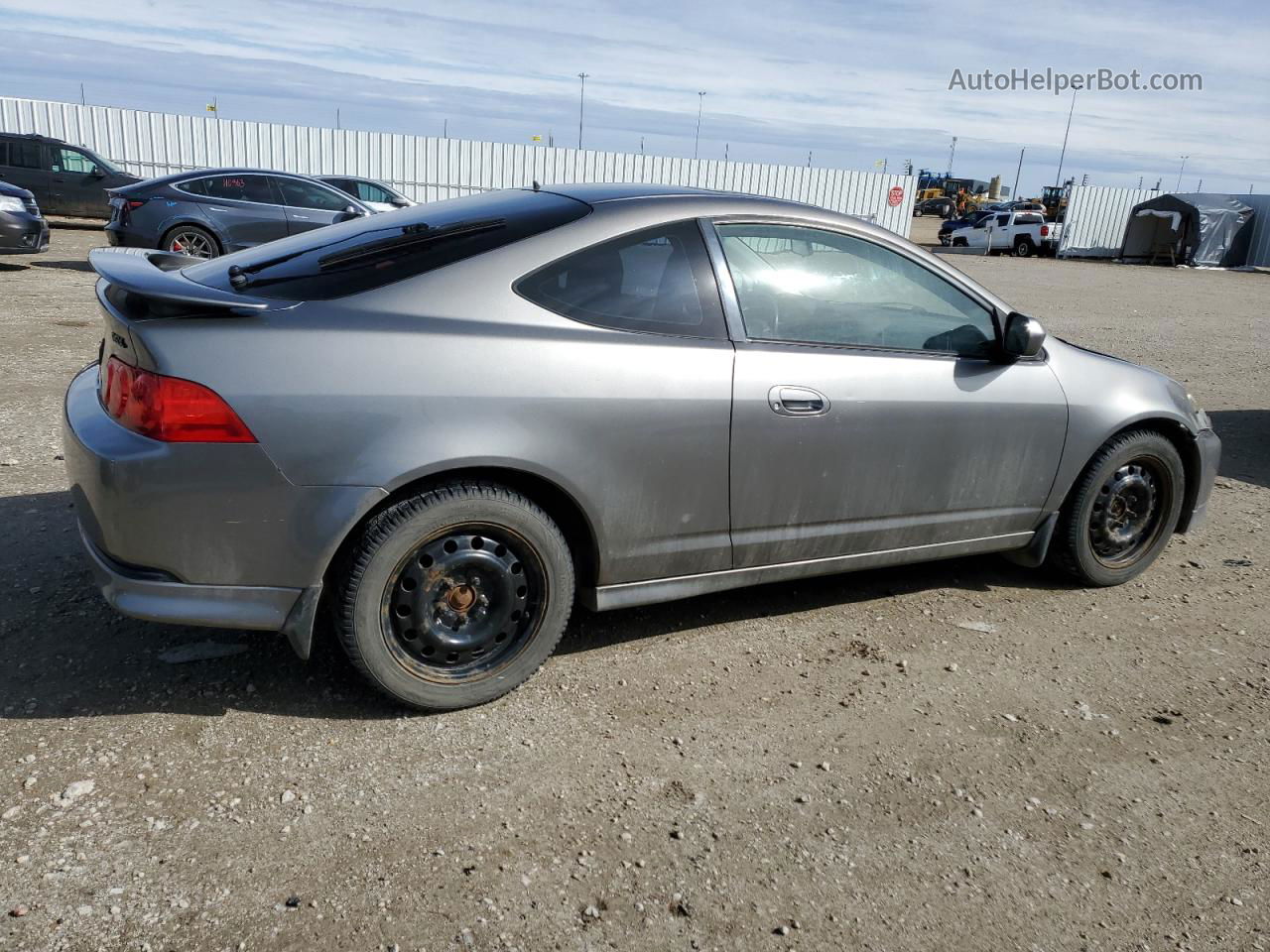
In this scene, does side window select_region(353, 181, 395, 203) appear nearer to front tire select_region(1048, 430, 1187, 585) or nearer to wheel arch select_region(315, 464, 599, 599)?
front tire select_region(1048, 430, 1187, 585)

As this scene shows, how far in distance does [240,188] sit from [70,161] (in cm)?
871

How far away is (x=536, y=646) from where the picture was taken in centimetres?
341

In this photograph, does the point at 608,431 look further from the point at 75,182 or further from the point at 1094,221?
the point at 1094,221

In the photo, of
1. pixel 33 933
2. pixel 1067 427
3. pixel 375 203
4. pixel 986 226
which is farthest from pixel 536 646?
pixel 986 226

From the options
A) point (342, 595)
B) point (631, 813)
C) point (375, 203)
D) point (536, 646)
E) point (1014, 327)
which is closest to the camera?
point (631, 813)

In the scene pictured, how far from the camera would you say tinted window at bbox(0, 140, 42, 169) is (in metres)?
20.1

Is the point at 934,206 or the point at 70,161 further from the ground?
the point at 70,161

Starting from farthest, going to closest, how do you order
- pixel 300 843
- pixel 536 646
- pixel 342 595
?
pixel 536 646
pixel 342 595
pixel 300 843

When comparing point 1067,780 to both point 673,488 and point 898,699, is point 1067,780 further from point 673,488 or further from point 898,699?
point 673,488

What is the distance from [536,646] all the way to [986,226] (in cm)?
3629

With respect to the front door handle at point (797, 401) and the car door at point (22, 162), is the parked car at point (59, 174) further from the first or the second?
the front door handle at point (797, 401)

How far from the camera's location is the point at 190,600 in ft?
9.73

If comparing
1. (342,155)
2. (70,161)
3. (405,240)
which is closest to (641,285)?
(405,240)

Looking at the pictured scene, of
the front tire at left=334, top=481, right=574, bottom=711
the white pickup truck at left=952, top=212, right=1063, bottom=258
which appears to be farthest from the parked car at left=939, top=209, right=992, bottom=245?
the front tire at left=334, top=481, right=574, bottom=711
